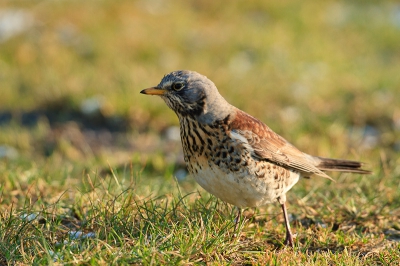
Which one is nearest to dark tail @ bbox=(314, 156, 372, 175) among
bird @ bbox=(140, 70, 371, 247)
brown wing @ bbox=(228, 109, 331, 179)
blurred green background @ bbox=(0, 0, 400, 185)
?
brown wing @ bbox=(228, 109, 331, 179)

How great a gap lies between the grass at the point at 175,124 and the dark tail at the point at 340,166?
0.85ft

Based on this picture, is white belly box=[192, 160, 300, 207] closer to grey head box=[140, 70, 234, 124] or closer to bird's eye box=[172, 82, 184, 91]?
grey head box=[140, 70, 234, 124]

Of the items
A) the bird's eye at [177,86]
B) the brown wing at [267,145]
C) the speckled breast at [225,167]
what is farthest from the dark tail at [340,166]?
the bird's eye at [177,86]

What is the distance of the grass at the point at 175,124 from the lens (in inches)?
173

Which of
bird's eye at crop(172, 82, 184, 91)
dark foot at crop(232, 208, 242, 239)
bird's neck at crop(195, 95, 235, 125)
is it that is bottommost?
dark foot at crop(232, 208, 242, 239)

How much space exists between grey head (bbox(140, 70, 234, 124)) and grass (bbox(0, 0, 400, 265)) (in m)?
0.70

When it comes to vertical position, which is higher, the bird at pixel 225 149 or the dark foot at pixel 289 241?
the bird at pixel 225 149

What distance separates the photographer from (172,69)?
9766mm

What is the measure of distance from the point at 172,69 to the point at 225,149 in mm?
5378

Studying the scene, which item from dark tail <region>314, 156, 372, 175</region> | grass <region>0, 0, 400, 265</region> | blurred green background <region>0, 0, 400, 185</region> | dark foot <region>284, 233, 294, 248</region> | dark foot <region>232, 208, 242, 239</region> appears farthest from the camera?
blurred green background <region>0, 0, 400, 185</region>

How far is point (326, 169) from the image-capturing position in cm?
552

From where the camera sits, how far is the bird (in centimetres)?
451

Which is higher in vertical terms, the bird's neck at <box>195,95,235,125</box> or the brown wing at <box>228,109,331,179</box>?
the bird's neck at <box>195,95,235,125</box>

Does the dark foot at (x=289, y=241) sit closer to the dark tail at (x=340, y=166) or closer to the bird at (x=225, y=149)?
the bird at (x=225, y=149)
